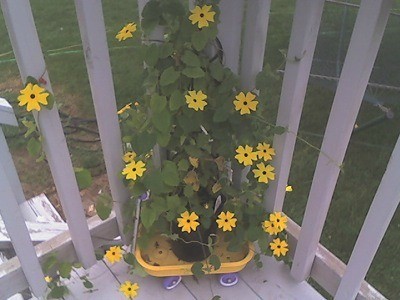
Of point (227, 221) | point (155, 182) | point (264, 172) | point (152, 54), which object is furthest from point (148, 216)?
point (152, 54)

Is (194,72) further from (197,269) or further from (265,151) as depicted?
A: (197,269)

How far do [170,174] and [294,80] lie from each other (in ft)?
1.18

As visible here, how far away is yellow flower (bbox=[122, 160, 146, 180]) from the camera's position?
1141mm

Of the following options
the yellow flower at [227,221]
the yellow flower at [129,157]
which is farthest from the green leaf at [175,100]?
the yellow flower at [227,221]

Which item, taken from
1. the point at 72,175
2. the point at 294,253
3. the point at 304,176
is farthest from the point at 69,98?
the point at 294,253

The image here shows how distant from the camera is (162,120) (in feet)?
3.43

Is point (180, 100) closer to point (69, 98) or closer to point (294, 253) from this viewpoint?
point (294, 253)

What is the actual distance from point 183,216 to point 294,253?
1.24ft

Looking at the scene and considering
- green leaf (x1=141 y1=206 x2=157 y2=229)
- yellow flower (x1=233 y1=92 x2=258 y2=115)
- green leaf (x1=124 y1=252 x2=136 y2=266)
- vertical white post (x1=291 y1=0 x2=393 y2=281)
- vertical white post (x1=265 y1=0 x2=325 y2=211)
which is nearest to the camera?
vertical white post (x1=291 y1=0 x2=393 y2=281)

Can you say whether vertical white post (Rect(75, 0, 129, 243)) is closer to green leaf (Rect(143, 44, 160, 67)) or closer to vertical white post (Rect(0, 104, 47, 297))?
green leaf (Rect(143, 44, 160, 67))

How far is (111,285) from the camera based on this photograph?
1.36 meters

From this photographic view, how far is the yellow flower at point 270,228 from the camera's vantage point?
1256mm

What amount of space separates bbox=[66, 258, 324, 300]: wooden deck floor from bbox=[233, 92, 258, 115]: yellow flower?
0.55 m

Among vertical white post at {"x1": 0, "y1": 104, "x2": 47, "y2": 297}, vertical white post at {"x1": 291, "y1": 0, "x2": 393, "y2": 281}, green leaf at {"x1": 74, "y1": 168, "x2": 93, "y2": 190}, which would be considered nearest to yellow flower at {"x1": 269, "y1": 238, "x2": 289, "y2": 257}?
vertical white post at {"x1": 291, "y1": 0, "x2": 393, "y2": 281}
